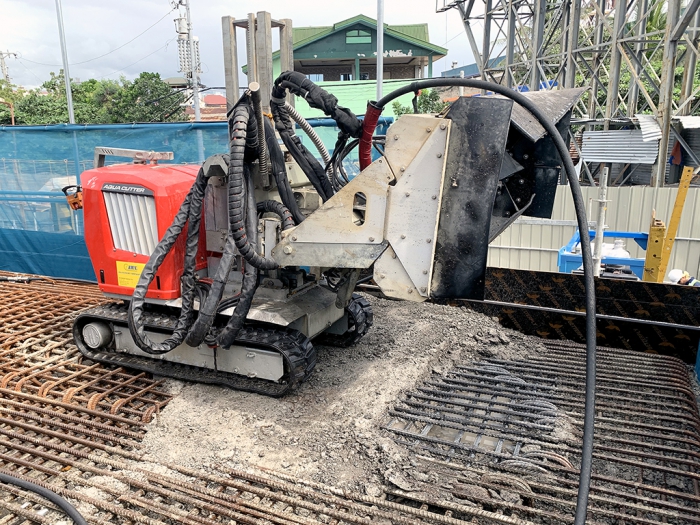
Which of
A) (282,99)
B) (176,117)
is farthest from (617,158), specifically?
(176,117)

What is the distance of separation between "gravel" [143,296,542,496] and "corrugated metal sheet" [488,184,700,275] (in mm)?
5369

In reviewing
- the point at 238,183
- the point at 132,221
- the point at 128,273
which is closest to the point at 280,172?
the point at 238,183

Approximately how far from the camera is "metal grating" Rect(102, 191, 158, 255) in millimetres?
4602

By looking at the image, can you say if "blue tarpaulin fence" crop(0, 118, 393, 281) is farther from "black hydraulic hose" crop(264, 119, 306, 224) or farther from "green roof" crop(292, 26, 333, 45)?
"green roof" crop(292, 26, 333, 45)

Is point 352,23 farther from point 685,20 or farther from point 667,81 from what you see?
point 685,20

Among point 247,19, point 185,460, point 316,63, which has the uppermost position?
point 316,63

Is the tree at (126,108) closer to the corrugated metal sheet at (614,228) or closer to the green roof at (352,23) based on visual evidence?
the green roof at (352,23)

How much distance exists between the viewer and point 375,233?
375 centimetres

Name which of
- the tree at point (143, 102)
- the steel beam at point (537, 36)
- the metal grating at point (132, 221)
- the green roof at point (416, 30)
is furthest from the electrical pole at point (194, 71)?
the green roof at point (416, 30)

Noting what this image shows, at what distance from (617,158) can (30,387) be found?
11.2 m

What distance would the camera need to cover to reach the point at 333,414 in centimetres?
419

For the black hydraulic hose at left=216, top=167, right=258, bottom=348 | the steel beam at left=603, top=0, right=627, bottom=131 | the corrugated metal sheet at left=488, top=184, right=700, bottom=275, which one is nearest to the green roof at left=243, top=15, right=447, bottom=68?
the steel beam at left=603, top=0, right=627, bottom=131

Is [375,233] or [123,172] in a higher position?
[123,172]

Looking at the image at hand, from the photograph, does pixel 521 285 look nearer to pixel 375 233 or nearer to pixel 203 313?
pixel 375 233
